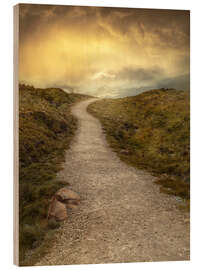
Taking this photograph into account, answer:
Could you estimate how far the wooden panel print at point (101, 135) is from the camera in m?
6.66

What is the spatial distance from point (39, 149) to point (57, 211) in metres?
1.50

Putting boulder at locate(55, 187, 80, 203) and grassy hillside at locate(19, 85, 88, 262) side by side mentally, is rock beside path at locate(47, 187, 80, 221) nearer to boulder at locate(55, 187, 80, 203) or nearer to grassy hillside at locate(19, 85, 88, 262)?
boulder at locate(55, 187, 80, 203)

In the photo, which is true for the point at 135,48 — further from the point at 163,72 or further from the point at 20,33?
the point at 20,33

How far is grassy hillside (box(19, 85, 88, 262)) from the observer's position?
659 centimetres

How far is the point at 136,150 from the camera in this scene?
8070 millimetres

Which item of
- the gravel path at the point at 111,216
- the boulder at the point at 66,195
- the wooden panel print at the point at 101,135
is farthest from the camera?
the boulder at the point at 66,195

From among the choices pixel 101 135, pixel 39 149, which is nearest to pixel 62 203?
pixel 39 149

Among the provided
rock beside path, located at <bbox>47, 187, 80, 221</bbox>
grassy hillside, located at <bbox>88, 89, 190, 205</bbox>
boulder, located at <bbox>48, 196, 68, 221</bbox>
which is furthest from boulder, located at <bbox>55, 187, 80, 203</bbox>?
grassy hillside, located at <bbox>88, 89, 190, 205</bbox>

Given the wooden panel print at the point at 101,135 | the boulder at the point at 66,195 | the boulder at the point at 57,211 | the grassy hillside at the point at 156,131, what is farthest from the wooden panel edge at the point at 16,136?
the grassy hillside at the point at 156,131

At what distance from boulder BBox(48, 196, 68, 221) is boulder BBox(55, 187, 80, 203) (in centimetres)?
15

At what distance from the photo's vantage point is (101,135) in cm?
842

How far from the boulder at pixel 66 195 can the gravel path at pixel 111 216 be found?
0.64 ft

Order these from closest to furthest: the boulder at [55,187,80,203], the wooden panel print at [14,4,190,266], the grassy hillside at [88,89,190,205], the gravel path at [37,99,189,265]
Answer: the gravel path at [37,99,189,265] < the wooden panel print at [14,4,190,266] < the boulder at [55,187,80,203] < the grassy hillside at [88,89,190,205]

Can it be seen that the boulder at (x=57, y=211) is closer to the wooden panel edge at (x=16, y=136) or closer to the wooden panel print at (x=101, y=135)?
the wooden panel print at (x=101, y=135)
